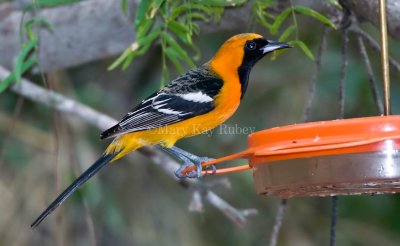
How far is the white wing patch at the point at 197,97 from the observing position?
4.08 m

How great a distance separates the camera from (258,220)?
22.9 ft

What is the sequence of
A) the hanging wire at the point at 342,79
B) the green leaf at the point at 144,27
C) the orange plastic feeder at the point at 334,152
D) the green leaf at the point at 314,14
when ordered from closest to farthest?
the orange plastic feeder at the point at 334,152 < the green leaf at the point at 314,14 < the hanging wire at the point at 342,79 < the green leaf at the point at 144,27

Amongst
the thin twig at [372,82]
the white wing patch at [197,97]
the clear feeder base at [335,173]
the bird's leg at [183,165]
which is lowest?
the clear feeder base at [335,173]

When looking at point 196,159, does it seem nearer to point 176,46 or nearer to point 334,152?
point 176,46

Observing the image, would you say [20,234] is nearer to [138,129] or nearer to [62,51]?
[62,51]

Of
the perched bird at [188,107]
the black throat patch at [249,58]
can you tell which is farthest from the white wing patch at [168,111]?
the black throat patch at [249,58]

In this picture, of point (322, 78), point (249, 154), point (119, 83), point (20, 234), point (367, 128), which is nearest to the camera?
point (367, 128)

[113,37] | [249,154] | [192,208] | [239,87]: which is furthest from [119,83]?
[249,154]

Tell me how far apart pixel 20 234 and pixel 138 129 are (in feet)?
8.06

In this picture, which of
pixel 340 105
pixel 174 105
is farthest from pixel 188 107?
pixel 340 105

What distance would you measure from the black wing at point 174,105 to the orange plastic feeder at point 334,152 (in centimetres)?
101

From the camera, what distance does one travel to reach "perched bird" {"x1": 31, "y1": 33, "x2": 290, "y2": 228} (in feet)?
13.2

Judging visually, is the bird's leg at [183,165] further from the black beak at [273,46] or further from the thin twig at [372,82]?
the thin twig at [372,82]

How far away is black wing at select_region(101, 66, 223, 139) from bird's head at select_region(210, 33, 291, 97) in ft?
0.41
